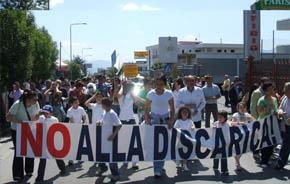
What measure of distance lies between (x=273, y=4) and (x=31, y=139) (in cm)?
1821

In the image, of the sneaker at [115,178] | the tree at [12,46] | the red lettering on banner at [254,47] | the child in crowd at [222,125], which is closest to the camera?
the sneaker at [115,178]

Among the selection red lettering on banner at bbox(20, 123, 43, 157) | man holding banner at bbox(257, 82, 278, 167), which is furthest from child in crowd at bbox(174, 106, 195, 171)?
red lettering on banner at bbox(20, 123, 43, 157)

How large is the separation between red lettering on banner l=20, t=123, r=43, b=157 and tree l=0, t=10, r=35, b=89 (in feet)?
39.7

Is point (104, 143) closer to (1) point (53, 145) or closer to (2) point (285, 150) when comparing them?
(1) point (53, 145)

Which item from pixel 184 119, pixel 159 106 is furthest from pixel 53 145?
pixel 184 119

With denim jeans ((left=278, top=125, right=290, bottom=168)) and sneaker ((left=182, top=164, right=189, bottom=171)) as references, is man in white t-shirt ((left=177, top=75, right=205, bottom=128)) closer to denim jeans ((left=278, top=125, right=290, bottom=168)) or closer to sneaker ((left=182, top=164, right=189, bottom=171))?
sneaker ((left=182, top=164, right=189, bottom=171))

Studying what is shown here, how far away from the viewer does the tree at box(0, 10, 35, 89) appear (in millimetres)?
22047

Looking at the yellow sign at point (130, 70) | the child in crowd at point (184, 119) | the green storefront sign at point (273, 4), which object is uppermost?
the green storefront sign at point (273, 4)

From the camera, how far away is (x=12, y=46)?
22.1m

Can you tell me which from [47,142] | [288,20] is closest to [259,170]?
A: [47,142]

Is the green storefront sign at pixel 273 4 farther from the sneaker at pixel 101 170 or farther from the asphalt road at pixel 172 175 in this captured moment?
the sneaker at pixel 101 170

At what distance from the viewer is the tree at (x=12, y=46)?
2205 centimetres

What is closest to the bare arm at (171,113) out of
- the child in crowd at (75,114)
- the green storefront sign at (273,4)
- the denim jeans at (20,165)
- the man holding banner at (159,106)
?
the man holding banner at (159,106)

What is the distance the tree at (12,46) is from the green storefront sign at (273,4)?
10746mm
